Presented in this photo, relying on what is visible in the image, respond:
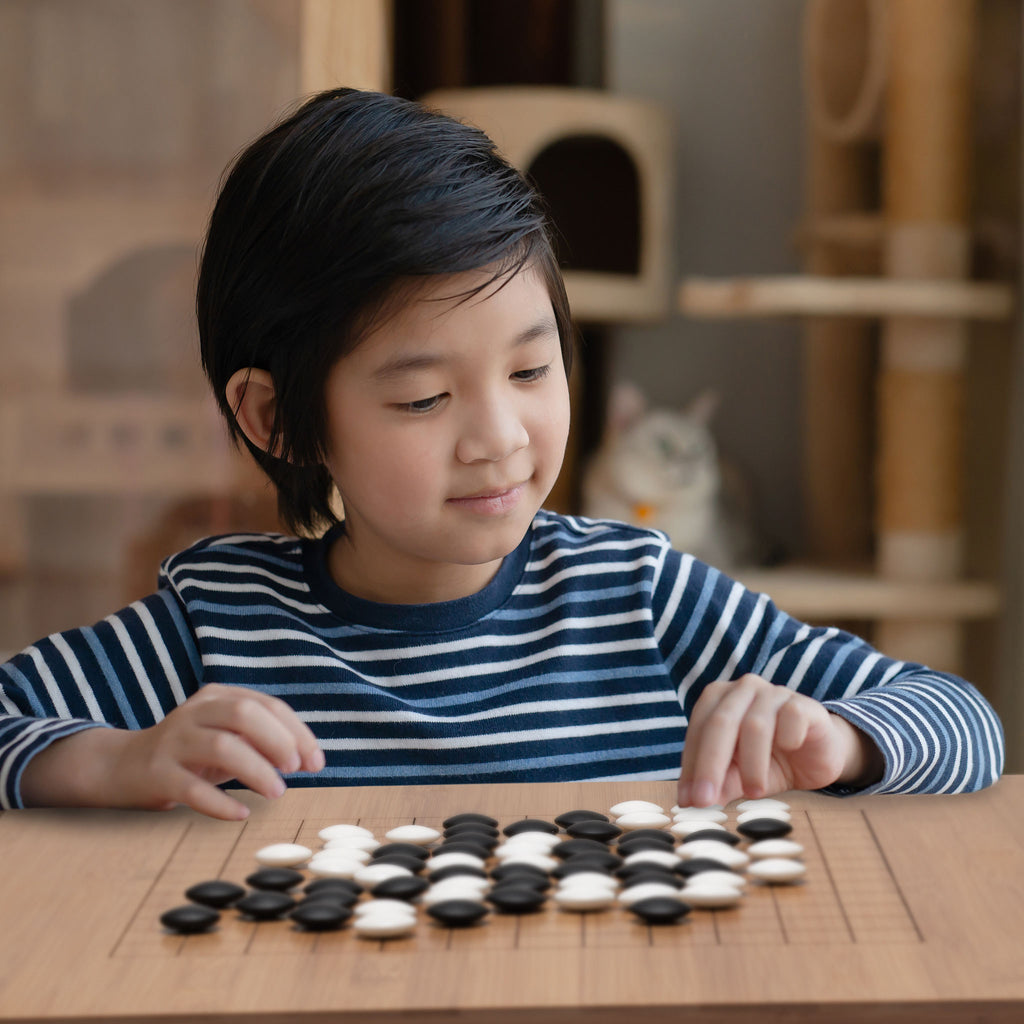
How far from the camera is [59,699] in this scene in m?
0.87

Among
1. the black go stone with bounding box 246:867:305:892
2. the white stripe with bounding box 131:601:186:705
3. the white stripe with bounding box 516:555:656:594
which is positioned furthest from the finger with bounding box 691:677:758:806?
the white stripe with bounding box 131:601:186:705

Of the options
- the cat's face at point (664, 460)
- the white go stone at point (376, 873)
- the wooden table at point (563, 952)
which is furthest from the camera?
the cat's face at point (664, 460)

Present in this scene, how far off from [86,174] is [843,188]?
117cm

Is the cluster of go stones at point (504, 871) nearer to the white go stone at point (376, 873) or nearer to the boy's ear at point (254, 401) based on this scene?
the white go stone at point (376, 873)

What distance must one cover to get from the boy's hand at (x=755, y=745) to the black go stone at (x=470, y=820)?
0.34 feet

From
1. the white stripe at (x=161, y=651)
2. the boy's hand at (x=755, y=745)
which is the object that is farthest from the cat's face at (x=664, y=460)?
the boy's hand at (x=755, y=745)

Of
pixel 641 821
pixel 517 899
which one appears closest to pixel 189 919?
pixel 517 899

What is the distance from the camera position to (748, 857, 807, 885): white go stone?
54cm

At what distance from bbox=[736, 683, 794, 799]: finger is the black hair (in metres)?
0.33

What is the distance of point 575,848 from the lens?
58 cm

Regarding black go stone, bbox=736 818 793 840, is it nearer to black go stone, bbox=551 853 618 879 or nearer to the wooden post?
black go stone, bbox=551 853 618 879

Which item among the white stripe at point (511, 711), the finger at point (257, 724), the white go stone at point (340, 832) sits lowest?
the white stripe at point (511, 711)

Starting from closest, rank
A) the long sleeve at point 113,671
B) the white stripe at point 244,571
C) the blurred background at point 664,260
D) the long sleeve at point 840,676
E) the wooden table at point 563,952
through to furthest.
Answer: the wooden table at point 563,952, the long sleeve at point 840,676, the long sleeve at point 113,671, the white stripe at point 244,571, the blurred background at point 664,260

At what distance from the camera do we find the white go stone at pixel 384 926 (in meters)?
0.49
